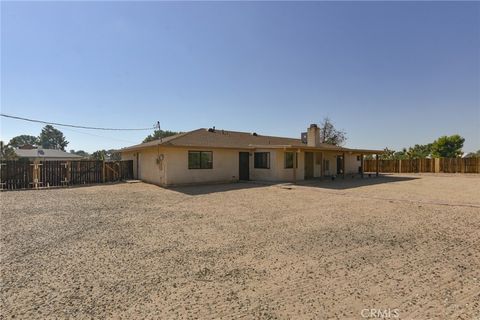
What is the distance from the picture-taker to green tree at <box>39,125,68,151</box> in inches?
3831

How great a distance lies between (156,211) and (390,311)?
23.8ft

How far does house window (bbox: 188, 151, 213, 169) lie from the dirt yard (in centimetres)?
819

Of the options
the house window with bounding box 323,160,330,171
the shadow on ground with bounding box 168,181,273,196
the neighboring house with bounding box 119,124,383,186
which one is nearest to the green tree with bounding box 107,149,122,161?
the neighboring house with bounding box 119,124,383,186

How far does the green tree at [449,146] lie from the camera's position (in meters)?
37.1

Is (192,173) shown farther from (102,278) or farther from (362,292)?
(362,292)

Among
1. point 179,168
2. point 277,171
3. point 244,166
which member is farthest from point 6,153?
point 277,171

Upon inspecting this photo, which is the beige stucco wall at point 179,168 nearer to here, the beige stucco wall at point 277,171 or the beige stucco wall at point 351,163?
the beige stucco wall at point 277,171

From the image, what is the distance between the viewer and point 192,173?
1666 cm

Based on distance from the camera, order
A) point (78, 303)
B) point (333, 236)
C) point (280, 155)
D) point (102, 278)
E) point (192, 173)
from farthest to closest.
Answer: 1. point (280, 155)
2. point (192, 173)
3. point (333, 236)
4. point (102, 278)
5. point (78, 303)

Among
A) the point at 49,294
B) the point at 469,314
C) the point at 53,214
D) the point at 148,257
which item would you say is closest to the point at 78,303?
the point at 49,294

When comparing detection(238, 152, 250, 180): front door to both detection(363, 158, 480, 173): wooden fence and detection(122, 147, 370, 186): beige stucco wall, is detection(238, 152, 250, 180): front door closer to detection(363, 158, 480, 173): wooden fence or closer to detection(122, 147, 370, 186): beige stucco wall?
detection(122, 147, 370, 186): beige stucco wall

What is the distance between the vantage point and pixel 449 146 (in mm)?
37750

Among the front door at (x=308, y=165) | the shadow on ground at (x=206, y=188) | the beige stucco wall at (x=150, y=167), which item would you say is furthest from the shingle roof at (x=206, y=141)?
the shadow on ground at (x=206, y=188)

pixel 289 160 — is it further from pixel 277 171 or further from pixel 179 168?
pixel 179 168
